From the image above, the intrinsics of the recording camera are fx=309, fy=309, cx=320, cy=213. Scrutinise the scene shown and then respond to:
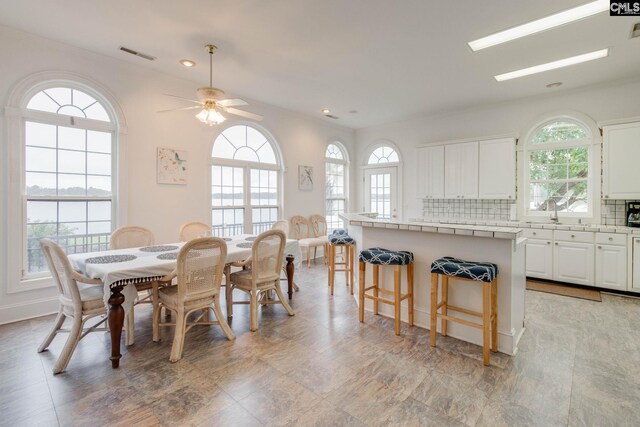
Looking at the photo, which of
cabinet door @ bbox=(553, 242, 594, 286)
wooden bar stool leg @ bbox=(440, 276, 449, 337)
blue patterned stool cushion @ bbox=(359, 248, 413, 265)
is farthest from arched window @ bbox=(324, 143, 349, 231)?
wooden bar stool leg @ bbox=(440, 276, 449, 337)

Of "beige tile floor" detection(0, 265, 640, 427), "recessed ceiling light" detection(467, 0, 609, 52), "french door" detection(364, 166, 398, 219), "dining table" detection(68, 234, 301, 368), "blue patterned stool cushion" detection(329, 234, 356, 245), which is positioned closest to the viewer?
"beige tile floor" detection(0, 265, 640, 427)

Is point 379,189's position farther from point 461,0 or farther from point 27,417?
point 27,417

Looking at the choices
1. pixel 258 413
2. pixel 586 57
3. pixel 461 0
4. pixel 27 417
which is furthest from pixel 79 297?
pixel 586 57

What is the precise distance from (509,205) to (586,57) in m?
2.38

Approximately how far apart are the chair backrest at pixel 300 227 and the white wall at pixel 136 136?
1693 millimetres

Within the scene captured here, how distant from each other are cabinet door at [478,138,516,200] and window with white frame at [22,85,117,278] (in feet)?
18.4

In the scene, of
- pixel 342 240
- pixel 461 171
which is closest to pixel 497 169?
pixel 461 171

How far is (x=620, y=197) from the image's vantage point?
14.0 feet

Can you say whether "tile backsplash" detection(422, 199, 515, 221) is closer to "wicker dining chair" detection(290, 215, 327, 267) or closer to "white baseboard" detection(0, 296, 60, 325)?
"wicker dining chair" detection(290, 215, 327, 267)

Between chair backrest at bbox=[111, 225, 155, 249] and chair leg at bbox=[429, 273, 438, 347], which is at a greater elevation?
chair backrest at bbox=[111, 225, 155, 249]

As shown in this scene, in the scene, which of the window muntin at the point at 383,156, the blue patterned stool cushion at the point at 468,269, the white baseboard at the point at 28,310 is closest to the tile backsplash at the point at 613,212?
the blue patterned stool cushion at the point at 468,269

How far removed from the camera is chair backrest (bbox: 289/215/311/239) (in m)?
6.04

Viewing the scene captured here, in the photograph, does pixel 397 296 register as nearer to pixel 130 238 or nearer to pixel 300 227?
pixel 130 238

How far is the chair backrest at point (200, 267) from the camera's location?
2490 mm
